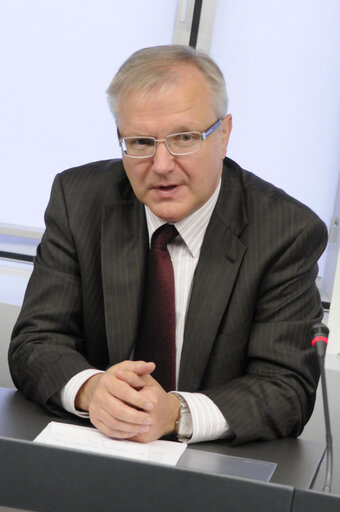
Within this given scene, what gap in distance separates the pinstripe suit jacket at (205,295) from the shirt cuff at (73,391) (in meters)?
0.02

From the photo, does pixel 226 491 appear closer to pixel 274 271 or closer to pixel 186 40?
pixel 274 271

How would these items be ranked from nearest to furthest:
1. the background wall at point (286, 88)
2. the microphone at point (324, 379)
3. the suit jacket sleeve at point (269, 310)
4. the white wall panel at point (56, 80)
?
1. the microphone at point (324, 379)
2. the suit jacket sleeve at point (269, 310)
3. the background wall at point (286, 88)
4. the white wall panel at point (56, 80)

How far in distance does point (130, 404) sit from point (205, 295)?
44 cm

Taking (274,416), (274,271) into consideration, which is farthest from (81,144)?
(274,416)

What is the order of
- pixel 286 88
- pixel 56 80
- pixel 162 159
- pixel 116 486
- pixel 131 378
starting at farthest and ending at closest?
1. pixel 56 80
2. pixel 286 88
3. pixel 162 159
4. pixel 131 378
5. pixel 116 486

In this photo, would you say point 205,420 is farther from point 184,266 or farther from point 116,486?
point 184,266

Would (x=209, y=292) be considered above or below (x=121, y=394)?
above

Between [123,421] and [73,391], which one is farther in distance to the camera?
[73,391]

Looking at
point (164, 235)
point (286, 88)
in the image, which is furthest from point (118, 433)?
point (286, 88)

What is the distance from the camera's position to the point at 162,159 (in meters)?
1.83

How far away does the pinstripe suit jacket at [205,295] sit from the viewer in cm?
181

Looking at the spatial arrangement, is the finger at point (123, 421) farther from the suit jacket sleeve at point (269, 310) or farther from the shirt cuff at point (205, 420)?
the suit jacket sleeve at point (269, 310)

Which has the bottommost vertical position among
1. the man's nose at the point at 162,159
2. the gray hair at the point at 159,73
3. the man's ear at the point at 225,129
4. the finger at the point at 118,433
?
the finger at the point at 118,433

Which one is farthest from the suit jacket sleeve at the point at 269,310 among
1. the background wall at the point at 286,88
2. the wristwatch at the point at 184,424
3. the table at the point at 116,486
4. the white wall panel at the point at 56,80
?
the white wall panel at the point at 56,80
